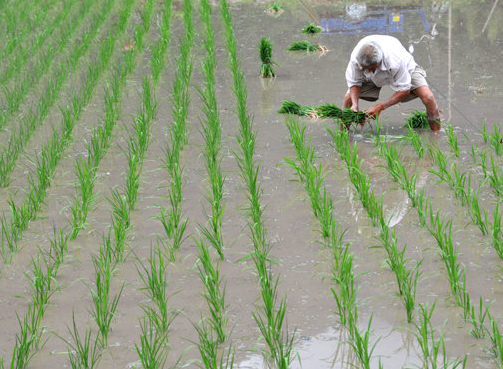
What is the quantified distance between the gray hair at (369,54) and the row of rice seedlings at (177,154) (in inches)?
48.9

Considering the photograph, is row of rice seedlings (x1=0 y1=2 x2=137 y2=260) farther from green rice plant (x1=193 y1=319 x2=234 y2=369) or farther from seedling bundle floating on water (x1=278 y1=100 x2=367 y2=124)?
seedling bundle floating on water (x1=278 y1=100 x2=367 y2=124)

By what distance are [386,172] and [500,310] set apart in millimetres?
1809

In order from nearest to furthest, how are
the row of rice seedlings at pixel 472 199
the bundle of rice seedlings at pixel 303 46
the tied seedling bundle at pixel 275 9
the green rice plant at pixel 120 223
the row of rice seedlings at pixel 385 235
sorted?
the row of rice seedlings at pixel 385 235
the row of rice seedlings at pixel 472 199
the green rice plant at pixel 120 223
the bundle of rice seedlings at pixel 303 46
the tied seedling bundle at pixel 275 9

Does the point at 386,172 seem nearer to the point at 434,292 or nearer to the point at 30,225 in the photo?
the point at 434,292

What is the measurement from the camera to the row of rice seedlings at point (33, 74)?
610 cm

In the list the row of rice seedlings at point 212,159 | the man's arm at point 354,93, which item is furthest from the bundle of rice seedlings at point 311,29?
the man's arm at point 354,93

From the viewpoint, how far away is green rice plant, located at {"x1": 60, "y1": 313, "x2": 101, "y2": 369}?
2.79m

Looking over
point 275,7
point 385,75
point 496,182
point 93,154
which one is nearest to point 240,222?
point 496,182

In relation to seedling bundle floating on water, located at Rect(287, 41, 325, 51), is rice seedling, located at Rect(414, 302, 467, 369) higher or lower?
higher

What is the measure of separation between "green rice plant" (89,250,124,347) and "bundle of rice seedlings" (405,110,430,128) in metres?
2.77

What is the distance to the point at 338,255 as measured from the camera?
363 centimetres

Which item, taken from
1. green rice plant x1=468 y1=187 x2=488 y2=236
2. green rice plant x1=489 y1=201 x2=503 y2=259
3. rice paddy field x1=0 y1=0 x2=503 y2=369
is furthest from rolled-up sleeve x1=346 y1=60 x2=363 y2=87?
green rice plant x1=489 y1=201 x2=503 y2=259

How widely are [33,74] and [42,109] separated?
55.4 inches

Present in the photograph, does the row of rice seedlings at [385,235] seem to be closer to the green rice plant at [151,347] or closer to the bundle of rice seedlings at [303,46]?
the green rice plant at [151,347]
